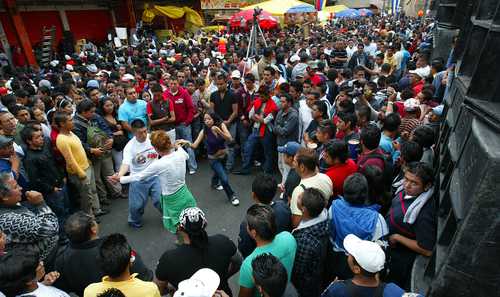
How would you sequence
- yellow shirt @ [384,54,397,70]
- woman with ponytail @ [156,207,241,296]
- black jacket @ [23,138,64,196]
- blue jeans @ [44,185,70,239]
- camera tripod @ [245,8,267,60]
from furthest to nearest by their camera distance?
camera tripod @ [245,8,267,60], yellow shirt @ [384,54,397,70], blue jeans @ [44,185,70,239], black jacket @ [23,138,64,196], woman with ponytail @ [156,207,241,296]

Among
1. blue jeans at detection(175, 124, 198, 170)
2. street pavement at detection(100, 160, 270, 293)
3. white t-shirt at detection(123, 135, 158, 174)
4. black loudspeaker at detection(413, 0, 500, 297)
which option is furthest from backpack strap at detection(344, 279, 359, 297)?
blue jeans at detection(175, 124, 198, 170)

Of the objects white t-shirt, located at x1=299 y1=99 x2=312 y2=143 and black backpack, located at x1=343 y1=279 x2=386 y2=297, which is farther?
white t-shirt, located at x1=299 y1=99 x2=312 y2=143

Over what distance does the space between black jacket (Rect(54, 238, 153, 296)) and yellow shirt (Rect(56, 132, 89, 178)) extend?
2173 millimetres

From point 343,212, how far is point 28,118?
16.6 feet

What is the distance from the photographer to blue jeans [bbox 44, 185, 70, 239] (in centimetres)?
420

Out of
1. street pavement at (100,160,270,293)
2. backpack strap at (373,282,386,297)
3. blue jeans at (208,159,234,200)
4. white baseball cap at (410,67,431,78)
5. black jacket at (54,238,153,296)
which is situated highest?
white baseball cap at (410,67,431,78)

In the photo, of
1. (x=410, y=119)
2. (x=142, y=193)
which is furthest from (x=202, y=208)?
(x=410, y=119)

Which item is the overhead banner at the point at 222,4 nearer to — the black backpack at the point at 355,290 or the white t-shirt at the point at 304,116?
the white t-shirt at the point at 304,116

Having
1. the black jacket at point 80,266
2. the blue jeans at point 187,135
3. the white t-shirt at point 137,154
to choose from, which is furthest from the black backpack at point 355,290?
the blue jeans at point 187,135

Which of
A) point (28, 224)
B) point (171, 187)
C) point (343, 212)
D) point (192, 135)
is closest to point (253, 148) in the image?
point (192, 135)

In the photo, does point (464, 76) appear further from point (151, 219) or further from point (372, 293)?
point (151, 219)

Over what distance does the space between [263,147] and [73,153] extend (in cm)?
340

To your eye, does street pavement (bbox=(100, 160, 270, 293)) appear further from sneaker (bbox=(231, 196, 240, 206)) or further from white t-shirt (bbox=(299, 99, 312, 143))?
white t-shirt (bbox=(299, 99, 312, 143))

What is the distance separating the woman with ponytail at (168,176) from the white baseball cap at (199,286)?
1.85m
